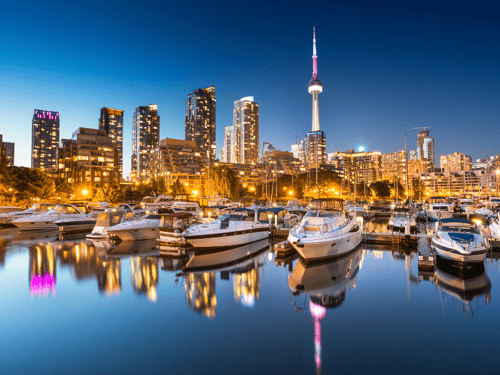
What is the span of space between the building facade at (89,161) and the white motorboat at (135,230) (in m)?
87.6

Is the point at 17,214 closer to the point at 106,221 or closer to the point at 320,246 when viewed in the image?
the point at 106,221

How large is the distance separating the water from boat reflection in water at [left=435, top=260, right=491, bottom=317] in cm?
8

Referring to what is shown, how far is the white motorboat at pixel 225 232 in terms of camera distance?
Result: 2005 centimetres

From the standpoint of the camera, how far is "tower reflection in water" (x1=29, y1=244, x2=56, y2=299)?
43.5ft

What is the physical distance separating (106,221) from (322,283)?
19201mm

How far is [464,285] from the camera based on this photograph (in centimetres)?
1370

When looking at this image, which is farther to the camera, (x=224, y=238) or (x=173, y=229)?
(x=173, y=229)

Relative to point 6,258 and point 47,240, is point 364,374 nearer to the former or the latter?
point 6,258

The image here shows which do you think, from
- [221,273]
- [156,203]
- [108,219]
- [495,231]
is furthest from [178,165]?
[221,273]

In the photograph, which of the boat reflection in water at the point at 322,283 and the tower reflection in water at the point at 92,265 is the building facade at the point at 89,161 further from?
the boat reflection in water at the point at 322,283

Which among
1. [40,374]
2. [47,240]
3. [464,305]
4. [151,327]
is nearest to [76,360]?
[40,374]

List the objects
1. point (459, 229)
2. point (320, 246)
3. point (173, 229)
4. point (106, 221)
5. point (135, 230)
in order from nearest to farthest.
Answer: point (320, 246) → point (459, 229) → point (173, 229) → point (135, 230) → point (106, 221)

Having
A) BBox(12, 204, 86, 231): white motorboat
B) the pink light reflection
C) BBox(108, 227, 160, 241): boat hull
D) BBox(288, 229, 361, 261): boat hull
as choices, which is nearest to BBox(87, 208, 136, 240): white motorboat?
BBox(108, 227, 160, 241): boat hull

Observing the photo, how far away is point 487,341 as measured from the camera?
353 inches
